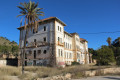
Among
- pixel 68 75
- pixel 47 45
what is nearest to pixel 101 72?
pixel 68 75

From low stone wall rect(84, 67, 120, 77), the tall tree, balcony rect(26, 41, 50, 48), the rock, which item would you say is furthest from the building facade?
the rock

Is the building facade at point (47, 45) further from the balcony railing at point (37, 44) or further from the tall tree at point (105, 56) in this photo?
the tall tree at point (105, 56)

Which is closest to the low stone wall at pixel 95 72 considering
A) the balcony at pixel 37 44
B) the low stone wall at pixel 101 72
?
the low stone wall at pixel 101 72

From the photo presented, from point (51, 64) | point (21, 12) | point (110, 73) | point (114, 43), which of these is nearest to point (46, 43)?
point (51, 64)

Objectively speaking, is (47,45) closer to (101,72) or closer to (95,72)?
(95,72)

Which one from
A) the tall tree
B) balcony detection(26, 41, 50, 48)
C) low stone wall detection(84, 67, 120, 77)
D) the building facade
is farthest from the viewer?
the tall tree

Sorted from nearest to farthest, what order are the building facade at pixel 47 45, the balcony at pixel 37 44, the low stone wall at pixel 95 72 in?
the low stone wall at pixel 95 72, the building facade at pixel 47 45, the balcony at pixel 37 44

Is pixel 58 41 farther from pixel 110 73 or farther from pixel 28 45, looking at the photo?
pixel 110 73

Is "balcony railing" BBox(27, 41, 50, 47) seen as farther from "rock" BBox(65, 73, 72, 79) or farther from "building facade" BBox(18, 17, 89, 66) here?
"rock" BBox(65, 73, 72, 79)

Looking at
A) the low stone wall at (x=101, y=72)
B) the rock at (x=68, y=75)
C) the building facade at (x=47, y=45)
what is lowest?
the low stone wall at (x=101, y=72)

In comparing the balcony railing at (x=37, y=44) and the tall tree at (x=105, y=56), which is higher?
the balcony railing at (x=37, y=44)

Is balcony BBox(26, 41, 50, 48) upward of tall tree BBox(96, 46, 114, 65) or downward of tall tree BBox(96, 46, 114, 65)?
upward

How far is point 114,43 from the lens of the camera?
230ft

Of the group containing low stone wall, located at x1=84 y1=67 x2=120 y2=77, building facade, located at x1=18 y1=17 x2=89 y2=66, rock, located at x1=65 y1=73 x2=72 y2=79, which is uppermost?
building facade, located at x1=18 y1=17 x2=89 y2=66
